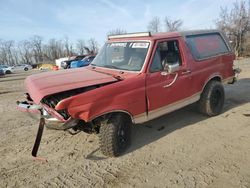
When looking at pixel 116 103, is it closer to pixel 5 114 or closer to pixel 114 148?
pixel 114 148

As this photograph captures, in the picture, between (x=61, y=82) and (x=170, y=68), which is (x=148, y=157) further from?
(x=61, y=82)

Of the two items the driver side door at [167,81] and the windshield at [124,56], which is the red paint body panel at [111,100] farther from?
the windshield at [124,56]

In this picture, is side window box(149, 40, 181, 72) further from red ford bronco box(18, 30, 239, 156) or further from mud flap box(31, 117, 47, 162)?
mud flap box(31, 117, 47, 162)

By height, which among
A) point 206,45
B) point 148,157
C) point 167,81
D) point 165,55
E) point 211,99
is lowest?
point 148,157

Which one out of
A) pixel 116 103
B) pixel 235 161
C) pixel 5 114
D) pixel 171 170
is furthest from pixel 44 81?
pixel 5 114

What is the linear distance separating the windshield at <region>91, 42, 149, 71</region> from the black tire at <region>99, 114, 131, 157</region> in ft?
3.34

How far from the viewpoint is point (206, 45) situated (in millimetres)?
6371

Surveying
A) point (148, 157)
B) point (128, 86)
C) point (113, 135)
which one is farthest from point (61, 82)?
point (148, 157)

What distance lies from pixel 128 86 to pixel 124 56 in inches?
39.1

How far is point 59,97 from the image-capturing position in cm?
430

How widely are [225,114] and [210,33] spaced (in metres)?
2.02

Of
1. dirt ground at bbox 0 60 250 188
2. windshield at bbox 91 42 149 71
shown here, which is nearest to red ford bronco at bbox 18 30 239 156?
windshield at bbox 91 42 149 71

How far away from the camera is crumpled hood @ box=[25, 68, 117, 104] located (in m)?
4.07

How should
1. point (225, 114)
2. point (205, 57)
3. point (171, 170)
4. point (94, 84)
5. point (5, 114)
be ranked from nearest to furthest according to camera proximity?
point (171, 170) → point (94, 84) → point (205, 57) → point (225, 114) → point (5, 114)
